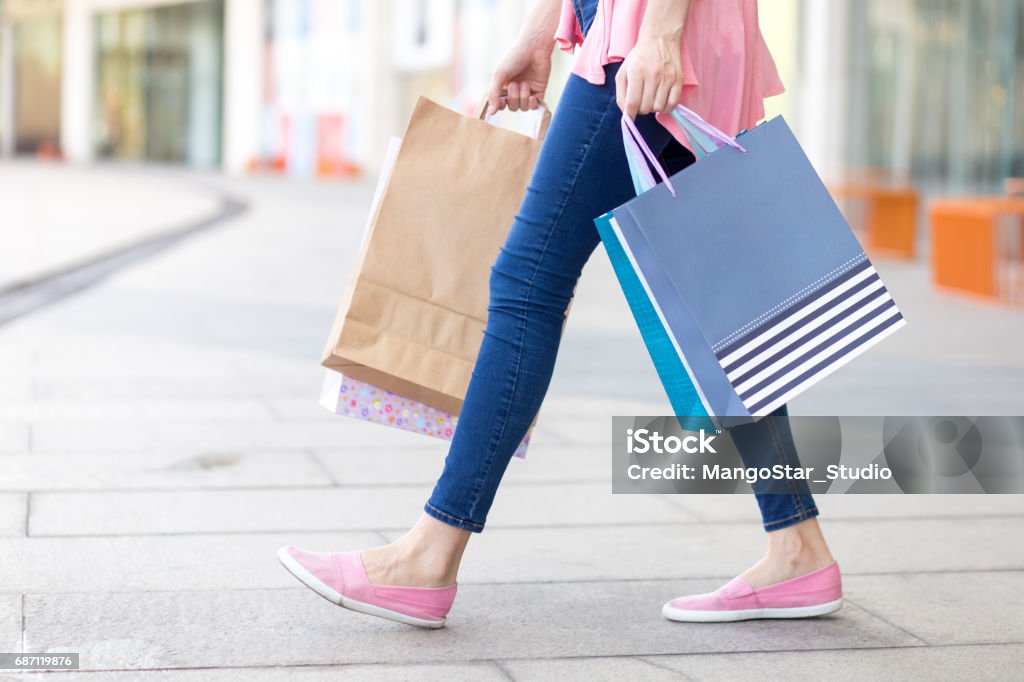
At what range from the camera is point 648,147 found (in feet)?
7.52

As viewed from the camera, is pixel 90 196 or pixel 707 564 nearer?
pixel 707 564

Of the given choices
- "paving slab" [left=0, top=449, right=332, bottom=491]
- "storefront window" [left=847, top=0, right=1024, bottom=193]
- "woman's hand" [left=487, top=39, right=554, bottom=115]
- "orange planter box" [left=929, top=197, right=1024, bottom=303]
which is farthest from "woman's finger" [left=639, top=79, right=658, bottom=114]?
"storefront window" [left=847, top=0, right=1024, bottom=193]

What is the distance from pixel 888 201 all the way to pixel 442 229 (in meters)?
11.9

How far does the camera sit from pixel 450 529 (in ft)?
7.82

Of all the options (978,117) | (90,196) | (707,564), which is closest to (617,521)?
(707,564)

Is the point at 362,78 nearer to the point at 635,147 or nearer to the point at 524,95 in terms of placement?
the point at 524,95

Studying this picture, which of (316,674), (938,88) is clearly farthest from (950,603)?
(938,88)

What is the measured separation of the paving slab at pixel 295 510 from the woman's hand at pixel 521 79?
40.7 inches

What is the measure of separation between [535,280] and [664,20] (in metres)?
0.47

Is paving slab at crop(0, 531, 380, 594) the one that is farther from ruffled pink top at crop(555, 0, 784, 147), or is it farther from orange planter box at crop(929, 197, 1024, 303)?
orange planter box at crop(929, 197, 1024, 303)

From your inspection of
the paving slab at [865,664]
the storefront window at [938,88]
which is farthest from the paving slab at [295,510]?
the storefront window at [938,88]

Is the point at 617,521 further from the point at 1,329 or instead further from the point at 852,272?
the point at 1,329

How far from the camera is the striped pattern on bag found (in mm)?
2215

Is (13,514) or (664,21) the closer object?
(664,21)
